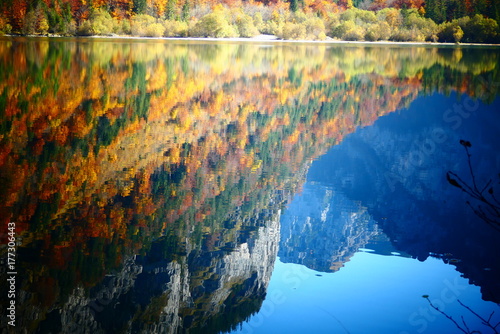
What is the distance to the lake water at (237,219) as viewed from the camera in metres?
4.96

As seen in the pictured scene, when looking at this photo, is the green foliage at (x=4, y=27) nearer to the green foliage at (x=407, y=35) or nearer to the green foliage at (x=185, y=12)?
the green foliage at (x=185, y=12)

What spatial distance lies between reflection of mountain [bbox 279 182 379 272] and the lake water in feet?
0.11

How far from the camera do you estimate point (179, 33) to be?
70.5m

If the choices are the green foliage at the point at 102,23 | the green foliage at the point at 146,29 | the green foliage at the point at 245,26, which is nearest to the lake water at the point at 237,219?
the green foliage at the point at 102,23

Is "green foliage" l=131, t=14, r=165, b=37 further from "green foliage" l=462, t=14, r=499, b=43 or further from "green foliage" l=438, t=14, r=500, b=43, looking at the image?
"green foliage" l=462, t=14, r=499, b=43

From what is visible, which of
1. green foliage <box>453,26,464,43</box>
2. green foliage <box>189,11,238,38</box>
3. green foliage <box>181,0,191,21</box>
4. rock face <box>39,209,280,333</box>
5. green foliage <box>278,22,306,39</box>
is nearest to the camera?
rock face <box>39,209,280,333</box>

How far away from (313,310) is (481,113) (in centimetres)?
1219

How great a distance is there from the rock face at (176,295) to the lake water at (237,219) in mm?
17

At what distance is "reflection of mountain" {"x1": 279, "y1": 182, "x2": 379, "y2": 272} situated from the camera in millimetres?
6375

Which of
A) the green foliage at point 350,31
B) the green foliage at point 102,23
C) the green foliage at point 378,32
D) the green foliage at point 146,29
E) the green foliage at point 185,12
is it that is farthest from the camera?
the green foliage at point 185,12

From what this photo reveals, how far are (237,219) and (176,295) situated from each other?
197 cm

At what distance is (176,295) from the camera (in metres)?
5.21

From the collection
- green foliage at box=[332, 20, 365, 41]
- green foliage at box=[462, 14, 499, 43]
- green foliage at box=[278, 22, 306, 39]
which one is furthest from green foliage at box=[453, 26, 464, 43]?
green foliage at box=[278, 22, 306, 39]

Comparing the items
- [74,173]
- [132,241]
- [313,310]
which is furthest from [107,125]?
[313,310]
